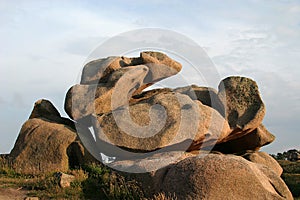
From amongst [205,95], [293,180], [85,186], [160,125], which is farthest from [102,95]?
[293,180]

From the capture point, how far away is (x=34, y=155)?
19938 mm

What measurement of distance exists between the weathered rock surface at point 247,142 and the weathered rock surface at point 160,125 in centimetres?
277

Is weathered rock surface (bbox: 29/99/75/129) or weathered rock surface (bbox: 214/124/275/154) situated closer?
weathered rock surface (bbox: 29/99/75/129)

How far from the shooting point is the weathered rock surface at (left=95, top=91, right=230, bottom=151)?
1917cm

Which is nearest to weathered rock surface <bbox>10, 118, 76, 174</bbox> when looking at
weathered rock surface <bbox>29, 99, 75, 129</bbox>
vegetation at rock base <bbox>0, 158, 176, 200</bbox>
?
vegetation at rock base <bbox>0, 158, 176, 200</bbox>

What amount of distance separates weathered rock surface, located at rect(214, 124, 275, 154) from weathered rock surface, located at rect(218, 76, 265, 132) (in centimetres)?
118

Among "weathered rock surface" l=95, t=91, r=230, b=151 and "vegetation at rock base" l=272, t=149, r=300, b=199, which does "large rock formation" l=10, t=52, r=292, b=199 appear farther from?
"vegetation at rock base" l=272, t=149, r=300, b=199

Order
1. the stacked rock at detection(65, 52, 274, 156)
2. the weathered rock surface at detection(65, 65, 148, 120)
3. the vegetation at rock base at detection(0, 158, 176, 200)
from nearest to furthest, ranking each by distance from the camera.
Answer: the vegetation at rock base at detection(0, 158, 176, 200)
the stacked rock at detection(65, 52, 274, 156)
the weathered rock surface at detection(65, 65, 148, 120)

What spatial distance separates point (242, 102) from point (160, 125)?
16.7 ft

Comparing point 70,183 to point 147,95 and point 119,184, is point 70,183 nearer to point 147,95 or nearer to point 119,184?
point 119,184

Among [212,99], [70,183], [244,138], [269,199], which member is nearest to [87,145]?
[70,183]

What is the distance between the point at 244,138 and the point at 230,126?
7.46ft

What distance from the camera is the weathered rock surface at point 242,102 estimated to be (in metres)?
21.5

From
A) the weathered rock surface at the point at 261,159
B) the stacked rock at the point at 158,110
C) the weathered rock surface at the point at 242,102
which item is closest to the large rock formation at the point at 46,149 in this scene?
the stacked rock at the point at 158,110
